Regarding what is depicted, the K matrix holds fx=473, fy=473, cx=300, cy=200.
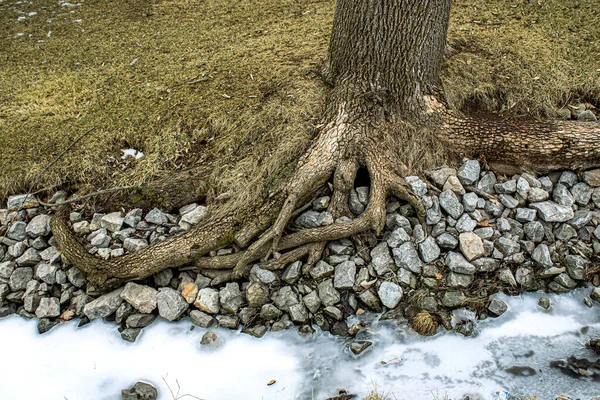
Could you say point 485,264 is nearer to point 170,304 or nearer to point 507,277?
point 507,277

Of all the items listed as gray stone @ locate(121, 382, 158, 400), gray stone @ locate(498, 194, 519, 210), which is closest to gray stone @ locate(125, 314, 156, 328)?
gray stone @ locate(121, 382, 158, 400)

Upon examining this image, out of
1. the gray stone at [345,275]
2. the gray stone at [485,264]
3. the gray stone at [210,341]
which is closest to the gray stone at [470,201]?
the gray stone at [485,264]

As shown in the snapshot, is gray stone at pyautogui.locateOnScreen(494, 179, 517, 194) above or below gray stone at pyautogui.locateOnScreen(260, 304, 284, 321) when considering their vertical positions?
above

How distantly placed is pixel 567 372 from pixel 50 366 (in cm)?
395

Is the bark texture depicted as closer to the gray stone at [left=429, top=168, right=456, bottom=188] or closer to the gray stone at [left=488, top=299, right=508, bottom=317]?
the gray stone at [left=429, top=168, right=456, bottom=188]

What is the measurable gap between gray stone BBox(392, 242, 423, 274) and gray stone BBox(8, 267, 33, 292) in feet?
10.7

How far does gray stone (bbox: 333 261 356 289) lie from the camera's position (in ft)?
12.9

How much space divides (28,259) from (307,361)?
2687mm

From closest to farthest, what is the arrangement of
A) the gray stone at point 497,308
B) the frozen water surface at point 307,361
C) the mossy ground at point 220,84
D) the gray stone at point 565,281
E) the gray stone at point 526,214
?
the frozen water surface at point 307,361, the gray stone at point 497,308, the gray stone at point 565,281, the gray stone at point 526,214, the mossy ground at point 220,84

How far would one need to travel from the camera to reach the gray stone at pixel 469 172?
14.1ft


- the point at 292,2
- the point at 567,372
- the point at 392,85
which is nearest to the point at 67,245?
the point at 392,85

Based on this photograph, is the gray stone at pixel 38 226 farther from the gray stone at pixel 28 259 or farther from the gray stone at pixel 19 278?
the gray stone at pixel 19 278

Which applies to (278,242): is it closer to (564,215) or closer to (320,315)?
(320,315)

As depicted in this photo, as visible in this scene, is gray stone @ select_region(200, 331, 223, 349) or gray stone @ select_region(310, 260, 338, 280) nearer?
gray stone @ select_region(200, 331, 223, 349)
